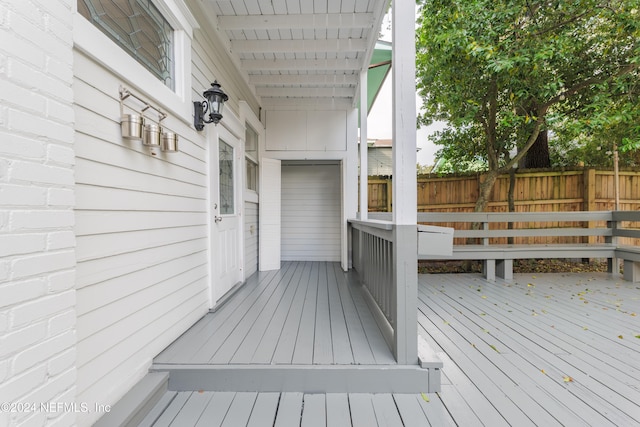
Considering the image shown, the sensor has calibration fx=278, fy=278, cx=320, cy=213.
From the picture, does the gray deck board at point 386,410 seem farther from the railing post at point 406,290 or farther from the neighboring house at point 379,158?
the neighboring house at point 379,158

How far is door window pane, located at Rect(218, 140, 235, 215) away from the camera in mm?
3035

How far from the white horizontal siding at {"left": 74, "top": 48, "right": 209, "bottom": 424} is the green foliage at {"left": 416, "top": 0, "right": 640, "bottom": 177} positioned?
369 centimetres

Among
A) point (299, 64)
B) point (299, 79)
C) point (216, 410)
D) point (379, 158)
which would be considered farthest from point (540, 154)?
point (216, 410)

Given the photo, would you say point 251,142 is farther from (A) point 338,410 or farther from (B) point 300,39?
(A) point 338,410

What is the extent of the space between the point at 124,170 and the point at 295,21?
221 centimetres

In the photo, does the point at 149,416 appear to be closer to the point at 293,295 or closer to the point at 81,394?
the point at 81,394

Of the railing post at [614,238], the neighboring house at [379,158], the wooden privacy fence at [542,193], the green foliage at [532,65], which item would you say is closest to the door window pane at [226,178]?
the wooden privacy fence at [542,193]

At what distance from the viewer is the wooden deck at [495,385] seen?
1396 millimetres

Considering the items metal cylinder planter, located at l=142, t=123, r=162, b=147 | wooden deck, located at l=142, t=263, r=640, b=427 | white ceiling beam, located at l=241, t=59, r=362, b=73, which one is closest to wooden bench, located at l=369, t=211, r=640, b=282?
wooden deck, located at l=142, t=263, r=640, b=427

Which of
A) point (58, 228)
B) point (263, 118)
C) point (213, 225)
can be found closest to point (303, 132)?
point (263, 118)

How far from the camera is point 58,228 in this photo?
1.03 metres

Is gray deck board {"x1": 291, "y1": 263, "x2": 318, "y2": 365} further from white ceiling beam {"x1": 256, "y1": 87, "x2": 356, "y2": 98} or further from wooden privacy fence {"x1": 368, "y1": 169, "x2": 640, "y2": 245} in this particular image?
white ceiling beam {"x1": 256, "y1": 87, "x2": 356, "y2": 98}

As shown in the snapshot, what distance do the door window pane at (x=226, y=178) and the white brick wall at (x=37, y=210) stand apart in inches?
75.2

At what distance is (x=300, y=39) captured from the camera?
3.09m
